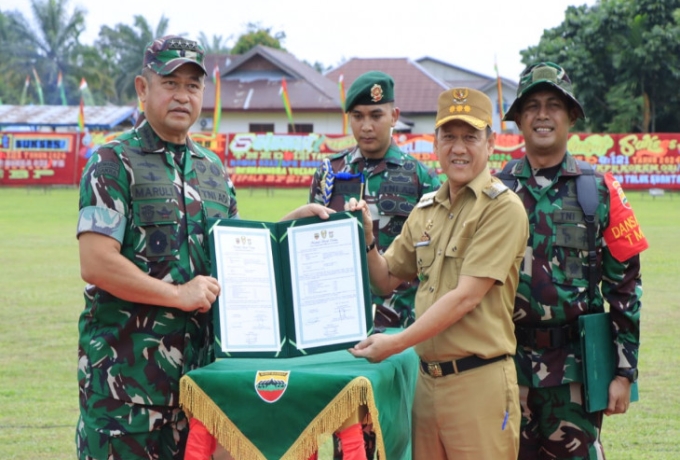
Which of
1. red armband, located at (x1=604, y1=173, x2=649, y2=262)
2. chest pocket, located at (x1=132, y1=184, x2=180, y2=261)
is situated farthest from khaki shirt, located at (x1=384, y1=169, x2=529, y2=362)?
chest pocket, located at (x1=132, y1=184, x2=180, y2=261)

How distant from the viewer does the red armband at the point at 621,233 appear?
3.78 meters

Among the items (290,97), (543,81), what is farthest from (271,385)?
(290,97)

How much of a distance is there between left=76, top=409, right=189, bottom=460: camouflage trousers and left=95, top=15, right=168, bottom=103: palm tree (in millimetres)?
67091

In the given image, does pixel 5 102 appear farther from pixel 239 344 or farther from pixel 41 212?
pixel 239 344

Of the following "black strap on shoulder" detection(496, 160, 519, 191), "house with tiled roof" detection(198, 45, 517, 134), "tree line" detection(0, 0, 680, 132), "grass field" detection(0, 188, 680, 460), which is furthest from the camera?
"house with tiled roof" detection(198, 45, 517, 134)

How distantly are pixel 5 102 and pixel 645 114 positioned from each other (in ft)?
165

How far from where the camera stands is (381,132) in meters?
5.02

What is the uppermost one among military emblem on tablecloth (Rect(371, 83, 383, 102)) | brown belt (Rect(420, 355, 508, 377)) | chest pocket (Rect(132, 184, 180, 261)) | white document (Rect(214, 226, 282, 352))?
military emblem on tablecloth (Rect(371, 83, 383, 102))

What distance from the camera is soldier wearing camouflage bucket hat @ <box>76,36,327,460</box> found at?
3.41 metres

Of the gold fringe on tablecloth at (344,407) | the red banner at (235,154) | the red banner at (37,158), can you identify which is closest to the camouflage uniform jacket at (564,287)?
the gold fringe on tablecloth at (344,407)

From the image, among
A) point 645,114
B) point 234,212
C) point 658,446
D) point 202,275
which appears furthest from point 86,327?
point 645,114

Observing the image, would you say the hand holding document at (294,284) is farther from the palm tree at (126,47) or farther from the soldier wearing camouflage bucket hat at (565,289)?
the palm tree at (126,47)

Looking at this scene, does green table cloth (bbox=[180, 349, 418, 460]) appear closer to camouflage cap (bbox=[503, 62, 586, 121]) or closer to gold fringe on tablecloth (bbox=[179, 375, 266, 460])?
gold fringe on tablecloth (bbox=[179, 375, 266, 460])

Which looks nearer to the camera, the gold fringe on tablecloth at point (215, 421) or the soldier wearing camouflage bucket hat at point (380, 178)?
the gold fringe on tablecloth at point (215, 421)
